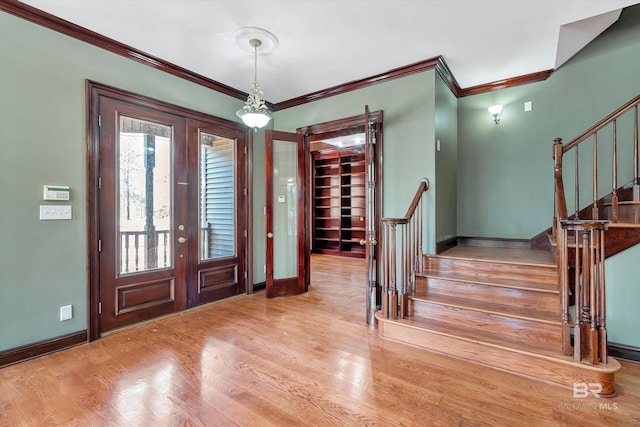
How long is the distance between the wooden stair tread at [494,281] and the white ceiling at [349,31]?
2452 mm

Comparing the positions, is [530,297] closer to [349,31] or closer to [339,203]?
[349,31]

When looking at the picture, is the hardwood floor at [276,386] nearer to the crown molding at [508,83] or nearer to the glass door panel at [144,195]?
the glass door panel at [144,195]

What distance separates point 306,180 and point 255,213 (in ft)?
3.09

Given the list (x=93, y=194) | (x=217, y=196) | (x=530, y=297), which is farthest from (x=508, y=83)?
(x=93, y=194)

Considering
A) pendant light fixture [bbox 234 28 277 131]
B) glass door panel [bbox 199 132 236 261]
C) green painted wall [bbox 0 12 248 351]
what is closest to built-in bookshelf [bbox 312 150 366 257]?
glass door panel [bbox 199 132 236 261]

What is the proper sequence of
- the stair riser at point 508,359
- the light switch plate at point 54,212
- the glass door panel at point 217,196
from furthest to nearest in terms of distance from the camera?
the glass door panel at point 217,196 < the light switch plate at point 54,212 < the stair riser at point 508,359

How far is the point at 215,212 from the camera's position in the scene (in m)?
4.07

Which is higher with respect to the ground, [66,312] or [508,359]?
[66,312]

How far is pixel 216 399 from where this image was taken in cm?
194

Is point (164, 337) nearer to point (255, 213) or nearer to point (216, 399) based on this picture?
point (216, 399)

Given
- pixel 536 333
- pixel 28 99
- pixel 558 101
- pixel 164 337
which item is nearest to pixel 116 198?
pixel 28 99

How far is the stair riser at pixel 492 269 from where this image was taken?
2850mm

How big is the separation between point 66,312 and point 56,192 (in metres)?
1.10

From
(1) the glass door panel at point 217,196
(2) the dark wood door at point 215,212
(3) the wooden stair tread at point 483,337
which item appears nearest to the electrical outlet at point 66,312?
(2) the dark wood door at point 215,212
